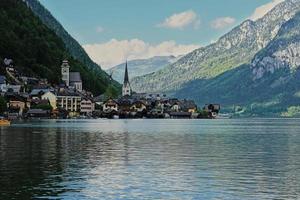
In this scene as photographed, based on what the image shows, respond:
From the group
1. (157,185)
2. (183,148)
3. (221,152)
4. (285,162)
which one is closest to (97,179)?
(157,185)

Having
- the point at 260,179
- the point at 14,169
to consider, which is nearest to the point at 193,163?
the point at 260,179

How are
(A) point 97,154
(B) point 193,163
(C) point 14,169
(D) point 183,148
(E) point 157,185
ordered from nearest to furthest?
(E) point 157,185 → (C) point 14,169 → (B) point 193,163 → (A) point 97,154 → (D) point 183,148

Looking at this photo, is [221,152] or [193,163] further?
[221,152]

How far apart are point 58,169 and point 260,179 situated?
14258 mm

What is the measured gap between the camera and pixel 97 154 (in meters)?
60.8

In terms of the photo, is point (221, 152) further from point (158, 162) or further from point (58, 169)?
point (58, 169)

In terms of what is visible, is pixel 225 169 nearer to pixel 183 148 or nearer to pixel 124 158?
pixel 124 158

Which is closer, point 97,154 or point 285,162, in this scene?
point 285,162

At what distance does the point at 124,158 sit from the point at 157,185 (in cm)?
1801

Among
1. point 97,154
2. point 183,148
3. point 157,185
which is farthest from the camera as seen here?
point 183,148

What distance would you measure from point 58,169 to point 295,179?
1638cm

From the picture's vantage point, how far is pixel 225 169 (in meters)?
47.6

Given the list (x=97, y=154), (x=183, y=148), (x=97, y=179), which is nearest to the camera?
(x=97, y=179)

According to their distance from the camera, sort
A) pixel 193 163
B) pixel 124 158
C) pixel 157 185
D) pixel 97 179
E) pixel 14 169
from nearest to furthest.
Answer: pixel 157 185
pixel 97 179
pixel 14 169
pixel 193 163
pixel 124 158
